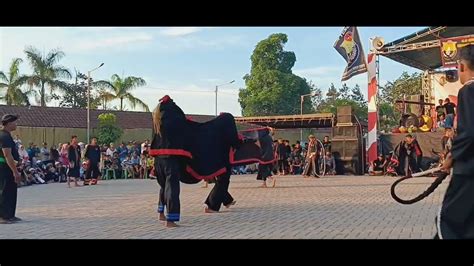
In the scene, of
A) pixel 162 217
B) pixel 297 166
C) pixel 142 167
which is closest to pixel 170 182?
pixel 162 217

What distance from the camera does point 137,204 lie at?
12820mm

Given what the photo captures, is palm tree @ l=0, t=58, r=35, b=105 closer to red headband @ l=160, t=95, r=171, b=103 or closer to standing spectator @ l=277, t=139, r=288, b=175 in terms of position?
standing spectator @ l=277, t=139, r=288, b=175

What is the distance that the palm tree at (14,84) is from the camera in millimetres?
39438

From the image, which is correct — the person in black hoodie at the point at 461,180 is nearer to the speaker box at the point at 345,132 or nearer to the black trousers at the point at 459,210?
the black trousers at the point at 459,210

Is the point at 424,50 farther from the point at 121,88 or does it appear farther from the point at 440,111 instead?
the point at 121,88

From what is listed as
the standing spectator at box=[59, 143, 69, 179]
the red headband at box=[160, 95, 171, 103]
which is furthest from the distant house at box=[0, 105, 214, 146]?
the red headband at box=[160, 95, 171, 103]

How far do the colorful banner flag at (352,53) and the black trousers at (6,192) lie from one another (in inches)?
701

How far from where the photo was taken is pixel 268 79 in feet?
162

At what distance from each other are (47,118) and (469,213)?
36.8 m

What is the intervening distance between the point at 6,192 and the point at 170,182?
2844 mm

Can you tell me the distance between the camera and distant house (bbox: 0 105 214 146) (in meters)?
33.5

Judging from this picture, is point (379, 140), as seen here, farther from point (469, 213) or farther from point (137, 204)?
point (469, 213)

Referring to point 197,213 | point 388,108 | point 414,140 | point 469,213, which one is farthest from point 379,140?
point 388,108

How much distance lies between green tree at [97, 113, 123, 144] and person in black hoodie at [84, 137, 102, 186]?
42.0ft
